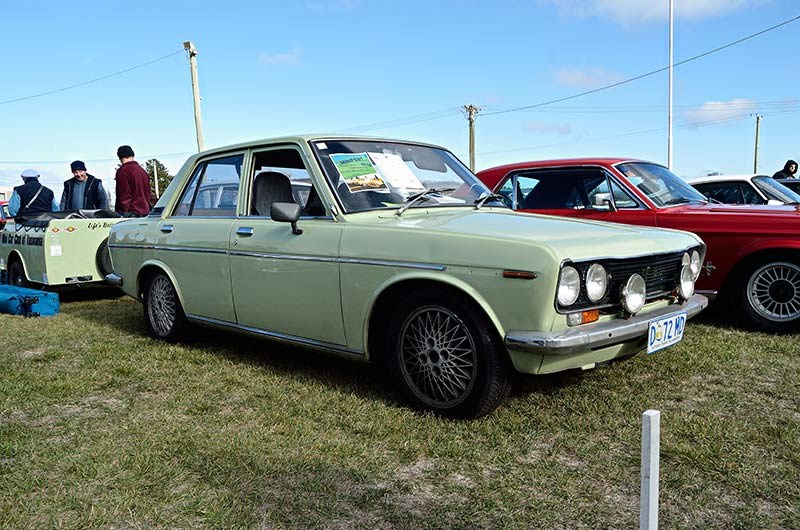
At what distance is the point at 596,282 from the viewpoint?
10.8 feet

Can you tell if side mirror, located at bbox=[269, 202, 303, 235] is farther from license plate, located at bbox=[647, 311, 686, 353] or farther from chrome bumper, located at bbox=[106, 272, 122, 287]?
chrome bumper, located at bbox=[106, 272, 122, 287]

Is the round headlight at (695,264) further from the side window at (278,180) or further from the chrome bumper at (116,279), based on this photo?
the chrome bumper at (116,279)

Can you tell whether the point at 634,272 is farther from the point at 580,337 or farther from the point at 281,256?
the point at 281,256

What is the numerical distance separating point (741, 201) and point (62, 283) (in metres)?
8.05

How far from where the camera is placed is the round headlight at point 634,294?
339 cm

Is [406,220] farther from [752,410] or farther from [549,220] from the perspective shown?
[752,410]

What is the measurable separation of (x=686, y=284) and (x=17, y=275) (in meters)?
8.24

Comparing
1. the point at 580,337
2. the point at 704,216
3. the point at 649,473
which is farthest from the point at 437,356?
the point at 704,216

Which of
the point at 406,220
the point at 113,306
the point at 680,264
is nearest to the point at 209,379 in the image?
the point at 406,220

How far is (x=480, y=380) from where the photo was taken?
3.38 metres

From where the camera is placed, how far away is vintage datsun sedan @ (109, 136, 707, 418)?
10.6 feet

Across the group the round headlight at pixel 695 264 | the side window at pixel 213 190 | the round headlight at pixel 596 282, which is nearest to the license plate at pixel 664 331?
the round headlight at pixel 596 282

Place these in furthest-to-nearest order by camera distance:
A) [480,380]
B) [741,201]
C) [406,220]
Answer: [741,201] → [406,220] → [480,380]

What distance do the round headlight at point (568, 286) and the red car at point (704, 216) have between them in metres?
2.98
